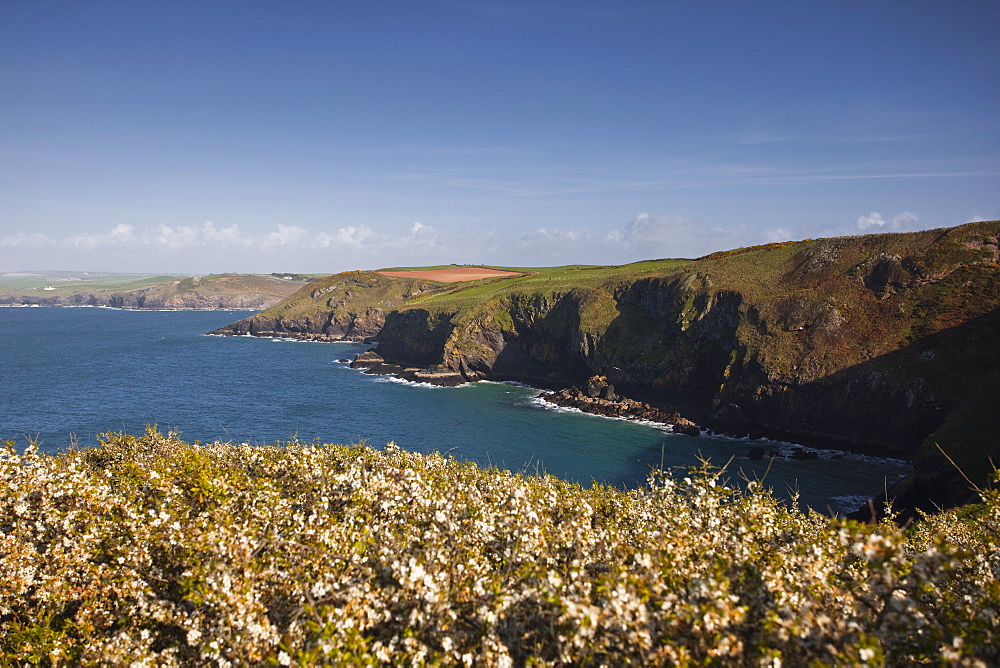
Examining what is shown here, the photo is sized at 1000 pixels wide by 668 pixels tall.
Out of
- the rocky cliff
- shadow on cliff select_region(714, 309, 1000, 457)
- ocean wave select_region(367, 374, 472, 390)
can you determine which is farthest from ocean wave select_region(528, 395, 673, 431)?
ocean wave select_region(367, 374, 472, 390)

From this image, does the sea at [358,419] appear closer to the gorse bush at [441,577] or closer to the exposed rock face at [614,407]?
the exposed rock face at [614,407]

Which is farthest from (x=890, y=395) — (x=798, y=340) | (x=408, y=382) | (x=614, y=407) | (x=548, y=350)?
(x=408, y=382)

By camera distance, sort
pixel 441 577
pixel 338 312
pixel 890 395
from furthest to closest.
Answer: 1. pixel 338 312
2. pixel 890 395
3. pixel 441 577

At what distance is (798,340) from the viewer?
69500mm

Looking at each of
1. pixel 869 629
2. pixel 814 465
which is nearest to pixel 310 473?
pixel 869 629

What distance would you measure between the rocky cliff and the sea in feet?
20.0

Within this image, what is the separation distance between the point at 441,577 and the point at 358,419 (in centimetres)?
6488

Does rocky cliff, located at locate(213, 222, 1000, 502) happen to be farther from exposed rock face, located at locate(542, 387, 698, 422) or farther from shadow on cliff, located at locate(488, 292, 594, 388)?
exposed rock face, located at locate(542, 387, 698, 422)

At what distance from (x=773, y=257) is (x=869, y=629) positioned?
93.7 meters

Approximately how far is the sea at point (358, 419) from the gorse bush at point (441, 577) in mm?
21618

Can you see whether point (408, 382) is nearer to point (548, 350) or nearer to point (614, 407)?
point (548, 350)

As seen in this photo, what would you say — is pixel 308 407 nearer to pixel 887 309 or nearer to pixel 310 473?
pixel 310 473

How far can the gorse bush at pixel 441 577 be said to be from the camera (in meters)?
8.77

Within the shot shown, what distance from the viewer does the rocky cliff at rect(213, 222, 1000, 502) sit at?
57.2 metres
